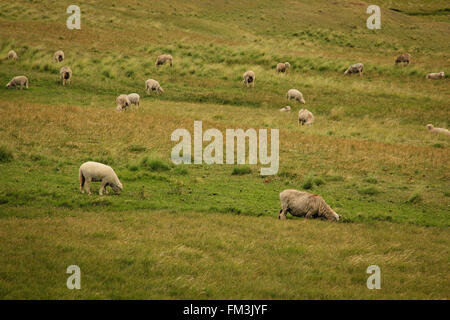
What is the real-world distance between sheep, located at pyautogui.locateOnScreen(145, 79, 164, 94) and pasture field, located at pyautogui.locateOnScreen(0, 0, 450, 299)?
0.61 meters

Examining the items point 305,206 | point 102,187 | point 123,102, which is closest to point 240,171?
point 305,206

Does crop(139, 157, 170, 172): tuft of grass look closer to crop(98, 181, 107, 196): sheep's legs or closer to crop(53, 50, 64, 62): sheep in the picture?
crop(98, 181, 107, 196): sheep's legs

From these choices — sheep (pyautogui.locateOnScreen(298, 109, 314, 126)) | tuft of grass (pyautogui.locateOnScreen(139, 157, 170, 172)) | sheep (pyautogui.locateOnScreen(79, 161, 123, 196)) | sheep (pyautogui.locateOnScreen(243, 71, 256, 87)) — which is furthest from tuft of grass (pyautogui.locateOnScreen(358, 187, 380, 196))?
sheep (pyautogui.locateOnScreen(243, 71, 256, 87))

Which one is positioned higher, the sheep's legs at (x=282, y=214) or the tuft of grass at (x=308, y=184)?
the tuft of grass at (x=308, y=184)

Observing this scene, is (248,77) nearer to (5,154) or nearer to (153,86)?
(153,86)

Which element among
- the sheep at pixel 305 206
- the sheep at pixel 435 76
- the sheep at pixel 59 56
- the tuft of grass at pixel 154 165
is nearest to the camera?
the sheep at pixel 305 206

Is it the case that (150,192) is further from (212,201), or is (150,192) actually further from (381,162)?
(381,162)

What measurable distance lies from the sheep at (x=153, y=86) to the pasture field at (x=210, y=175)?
24.1 inches

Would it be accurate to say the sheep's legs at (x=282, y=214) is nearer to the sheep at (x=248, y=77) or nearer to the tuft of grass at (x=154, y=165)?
the tuft of grass at (x=154, y=165)

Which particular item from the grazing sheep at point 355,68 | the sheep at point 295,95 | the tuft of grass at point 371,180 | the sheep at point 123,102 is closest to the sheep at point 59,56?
the sheep at point 123,102

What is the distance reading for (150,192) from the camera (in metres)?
15.7

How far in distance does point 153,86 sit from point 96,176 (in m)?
21.0

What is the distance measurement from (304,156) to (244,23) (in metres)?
50.1

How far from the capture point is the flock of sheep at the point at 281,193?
14.3m
